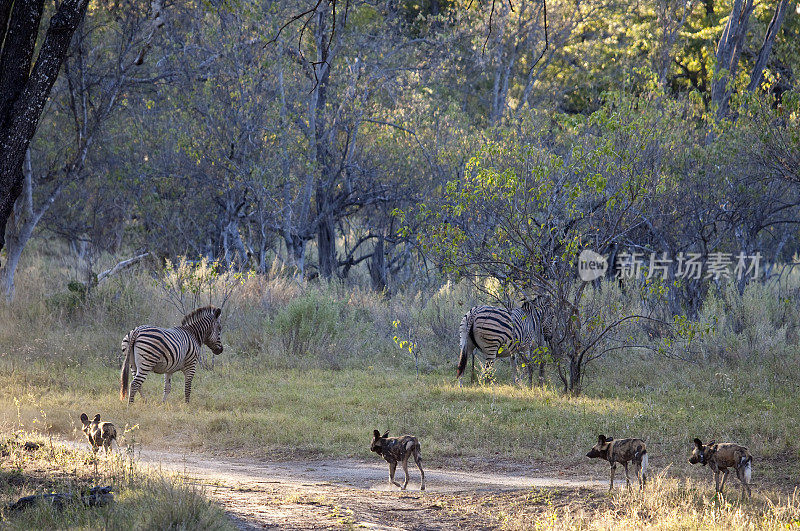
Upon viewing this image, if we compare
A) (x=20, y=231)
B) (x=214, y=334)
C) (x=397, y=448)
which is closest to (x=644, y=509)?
(x=397, y=448)

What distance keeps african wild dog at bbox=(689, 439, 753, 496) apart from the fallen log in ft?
17.7

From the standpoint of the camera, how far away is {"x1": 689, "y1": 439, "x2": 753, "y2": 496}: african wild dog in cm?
741

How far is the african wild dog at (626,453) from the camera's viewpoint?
7579 millimetres

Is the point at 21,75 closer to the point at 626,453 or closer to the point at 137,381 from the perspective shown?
the point at 137,381

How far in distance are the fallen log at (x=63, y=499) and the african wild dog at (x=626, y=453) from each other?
458 centimetres

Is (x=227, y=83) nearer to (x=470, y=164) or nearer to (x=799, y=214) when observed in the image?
(x=470, y=164)

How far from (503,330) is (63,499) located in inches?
341

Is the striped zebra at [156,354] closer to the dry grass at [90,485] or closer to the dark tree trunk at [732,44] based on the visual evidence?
the dry grass at [90,485]

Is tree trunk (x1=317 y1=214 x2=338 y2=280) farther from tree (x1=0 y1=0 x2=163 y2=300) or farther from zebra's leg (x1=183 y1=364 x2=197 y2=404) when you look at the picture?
zebra's leg (x1=183 y1=364 x2=197 y2=404)

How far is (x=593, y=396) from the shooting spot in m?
12.7

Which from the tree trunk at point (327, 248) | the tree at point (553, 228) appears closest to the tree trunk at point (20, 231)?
the tree trunk at point (327, 248)

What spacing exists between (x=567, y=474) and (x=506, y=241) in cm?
560

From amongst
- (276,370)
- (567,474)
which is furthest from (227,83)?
(567,474)

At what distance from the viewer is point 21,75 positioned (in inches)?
308
